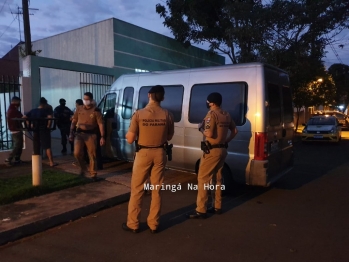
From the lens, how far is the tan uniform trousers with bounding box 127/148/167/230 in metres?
4.44

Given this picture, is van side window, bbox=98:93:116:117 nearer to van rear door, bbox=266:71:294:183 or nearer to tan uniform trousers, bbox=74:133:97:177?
tan uniform trousers, bbox=74:133:97:177

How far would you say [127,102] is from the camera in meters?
7.89

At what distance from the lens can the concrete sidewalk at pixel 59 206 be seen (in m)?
4.65

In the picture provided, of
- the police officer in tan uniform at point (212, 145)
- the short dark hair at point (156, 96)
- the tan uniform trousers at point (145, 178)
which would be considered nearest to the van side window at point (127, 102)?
the police officer in tan uniform at point (212, 145)

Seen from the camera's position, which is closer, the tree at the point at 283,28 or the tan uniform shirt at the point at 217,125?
the tan uniform shirt at the point at 217,125

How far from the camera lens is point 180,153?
6.89 meters

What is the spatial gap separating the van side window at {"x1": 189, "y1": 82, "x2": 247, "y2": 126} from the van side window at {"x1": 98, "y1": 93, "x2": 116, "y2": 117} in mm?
2369

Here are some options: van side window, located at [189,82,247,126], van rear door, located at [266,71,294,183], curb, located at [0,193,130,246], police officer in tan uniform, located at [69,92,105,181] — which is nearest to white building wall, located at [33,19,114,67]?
police officer in tan uniform, located at [69,92,105,181]

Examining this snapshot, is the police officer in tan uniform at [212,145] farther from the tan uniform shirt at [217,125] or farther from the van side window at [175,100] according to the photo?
the van side window at [175,100]

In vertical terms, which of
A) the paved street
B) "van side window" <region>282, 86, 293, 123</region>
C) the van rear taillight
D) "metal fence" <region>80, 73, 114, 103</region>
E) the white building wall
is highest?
the white building wall

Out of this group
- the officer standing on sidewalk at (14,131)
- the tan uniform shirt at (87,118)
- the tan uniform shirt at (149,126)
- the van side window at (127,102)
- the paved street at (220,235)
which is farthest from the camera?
the officer standing on sidewalk at (14,131)

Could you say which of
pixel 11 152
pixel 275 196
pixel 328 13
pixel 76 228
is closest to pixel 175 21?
pixel 328 13

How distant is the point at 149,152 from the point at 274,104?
291 centimetres

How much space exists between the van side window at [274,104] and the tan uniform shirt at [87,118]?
321cm
